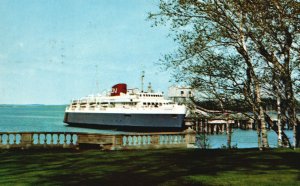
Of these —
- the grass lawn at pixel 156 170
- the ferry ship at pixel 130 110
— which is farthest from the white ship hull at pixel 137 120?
the grass lawn at pixel 156 170

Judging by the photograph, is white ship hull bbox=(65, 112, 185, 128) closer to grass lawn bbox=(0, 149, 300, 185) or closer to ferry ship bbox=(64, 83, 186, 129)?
ferry ship bbox=(64, 83, 186, 129)

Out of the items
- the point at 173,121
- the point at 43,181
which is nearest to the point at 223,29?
the point at 43,181

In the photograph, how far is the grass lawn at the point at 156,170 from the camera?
11553mm

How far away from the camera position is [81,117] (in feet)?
355

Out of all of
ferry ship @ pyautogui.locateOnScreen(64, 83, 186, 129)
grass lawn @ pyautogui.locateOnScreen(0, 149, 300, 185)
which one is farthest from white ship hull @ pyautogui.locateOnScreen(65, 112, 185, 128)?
grass lawn @ pyautogui.locateOnScreen(0, 149, 300, 185)

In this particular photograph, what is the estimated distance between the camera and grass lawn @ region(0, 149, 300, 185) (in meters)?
11.6

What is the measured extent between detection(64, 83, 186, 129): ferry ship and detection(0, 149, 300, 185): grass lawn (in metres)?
67.3

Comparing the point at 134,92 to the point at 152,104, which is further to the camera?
the point at 134,92

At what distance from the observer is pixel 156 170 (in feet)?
44.7

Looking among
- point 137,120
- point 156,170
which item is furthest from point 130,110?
point 156,170

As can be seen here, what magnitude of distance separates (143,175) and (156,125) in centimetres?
7396

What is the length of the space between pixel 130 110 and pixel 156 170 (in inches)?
Answer: 2980

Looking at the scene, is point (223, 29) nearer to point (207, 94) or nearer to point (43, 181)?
point (207, 94)

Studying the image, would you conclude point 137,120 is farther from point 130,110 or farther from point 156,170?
point 156,170
